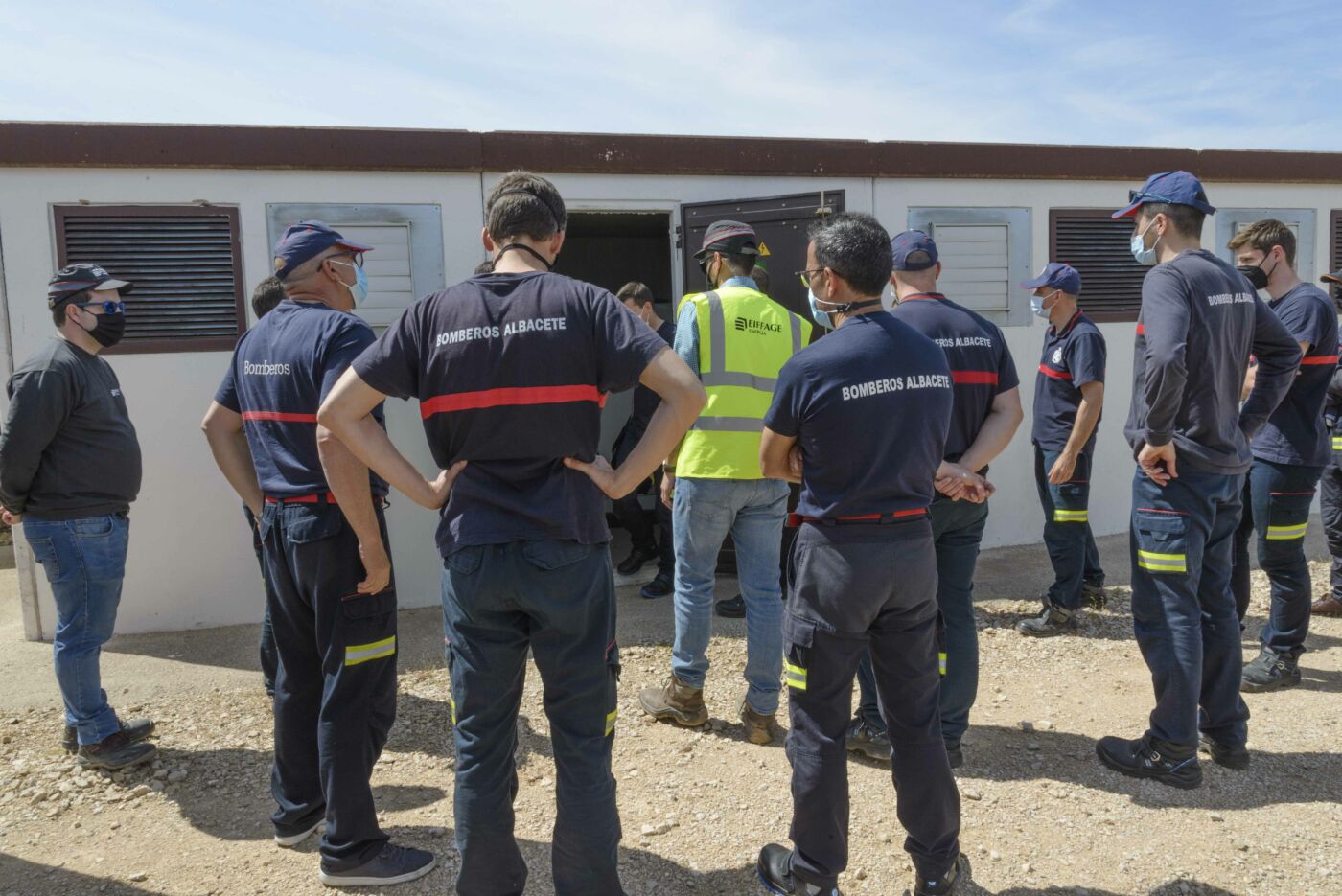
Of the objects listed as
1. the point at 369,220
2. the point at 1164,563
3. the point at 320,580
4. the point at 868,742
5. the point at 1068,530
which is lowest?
the point at 868,742

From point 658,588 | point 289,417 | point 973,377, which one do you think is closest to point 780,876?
point 973,377

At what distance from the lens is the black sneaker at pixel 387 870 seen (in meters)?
2.82

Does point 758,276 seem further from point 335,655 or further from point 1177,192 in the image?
point 335,655

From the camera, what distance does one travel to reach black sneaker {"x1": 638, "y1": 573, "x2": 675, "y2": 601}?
6.07 meters

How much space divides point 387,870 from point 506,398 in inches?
66.8

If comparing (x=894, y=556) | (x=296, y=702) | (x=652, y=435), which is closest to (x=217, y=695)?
(x=296, y=702)

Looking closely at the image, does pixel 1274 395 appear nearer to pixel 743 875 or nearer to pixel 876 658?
pixel 876 658

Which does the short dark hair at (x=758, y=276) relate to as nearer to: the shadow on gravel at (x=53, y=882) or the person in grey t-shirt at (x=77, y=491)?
the person in grey t-shirt at (x=77, y=491)

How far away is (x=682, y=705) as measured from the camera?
12.8 ft

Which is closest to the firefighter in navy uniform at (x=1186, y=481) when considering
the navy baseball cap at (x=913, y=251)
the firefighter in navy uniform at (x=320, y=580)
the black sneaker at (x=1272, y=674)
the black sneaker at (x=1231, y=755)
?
the black sneaker at (x=1231, y=755)

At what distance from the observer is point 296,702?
9.78ft

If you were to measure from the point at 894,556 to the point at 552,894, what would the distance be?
1541 millimetres

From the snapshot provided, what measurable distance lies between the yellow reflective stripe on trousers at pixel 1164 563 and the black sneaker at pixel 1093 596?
222 centimetres

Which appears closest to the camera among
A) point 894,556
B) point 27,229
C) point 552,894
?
point 894,556
